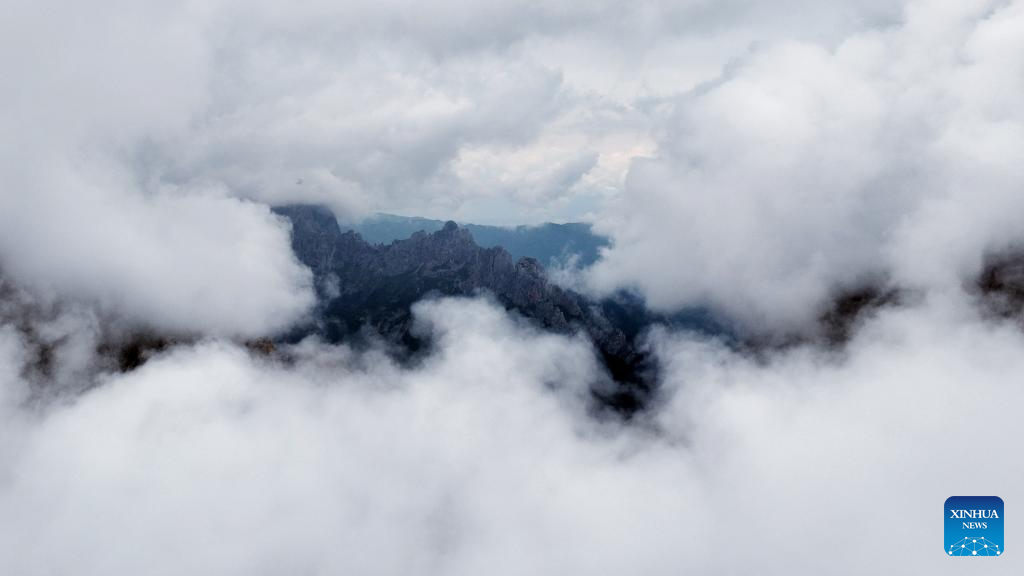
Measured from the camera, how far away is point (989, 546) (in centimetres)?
18125

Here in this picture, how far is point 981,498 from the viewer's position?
7318 inches

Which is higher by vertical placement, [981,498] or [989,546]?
[981,498]

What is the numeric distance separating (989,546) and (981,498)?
47.7 ft
